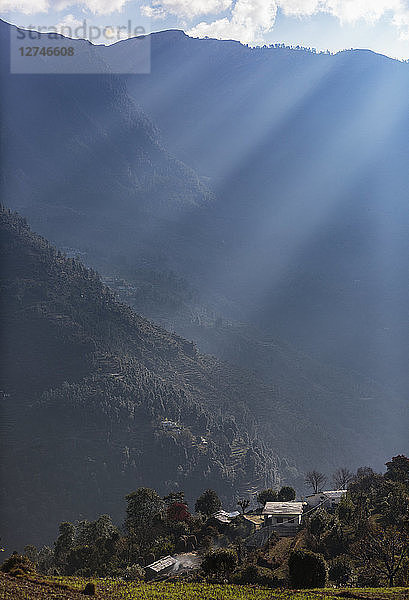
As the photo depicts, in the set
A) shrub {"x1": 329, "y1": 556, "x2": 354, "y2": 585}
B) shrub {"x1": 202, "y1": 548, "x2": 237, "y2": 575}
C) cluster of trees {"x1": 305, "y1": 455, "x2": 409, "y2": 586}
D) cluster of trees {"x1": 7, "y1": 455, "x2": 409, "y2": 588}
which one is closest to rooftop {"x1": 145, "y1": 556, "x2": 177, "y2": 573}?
cluster of trees {"x1": 7, "y1": 455, "x2": 409, "y2": 588}

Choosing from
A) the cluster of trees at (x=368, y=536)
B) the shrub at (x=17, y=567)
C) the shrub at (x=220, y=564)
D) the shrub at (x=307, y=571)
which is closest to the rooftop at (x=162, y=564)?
the shrub at (x=220, y=564)

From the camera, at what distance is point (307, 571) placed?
34.1m

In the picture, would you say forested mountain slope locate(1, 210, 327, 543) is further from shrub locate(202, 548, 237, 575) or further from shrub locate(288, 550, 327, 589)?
shrub locate(288, 550, 327, 589)

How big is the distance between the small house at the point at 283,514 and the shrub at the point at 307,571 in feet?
68.9

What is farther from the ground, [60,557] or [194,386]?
[194,386]

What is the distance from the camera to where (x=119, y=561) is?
5288 cm

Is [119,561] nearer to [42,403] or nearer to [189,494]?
[189,494]

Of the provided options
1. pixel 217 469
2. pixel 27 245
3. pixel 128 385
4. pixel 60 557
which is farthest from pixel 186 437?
pixel 27 245

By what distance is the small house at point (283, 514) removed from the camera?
185 feet

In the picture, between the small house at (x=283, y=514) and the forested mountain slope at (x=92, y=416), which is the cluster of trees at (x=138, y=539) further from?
the forested mountain slope at (x=92, y=416)

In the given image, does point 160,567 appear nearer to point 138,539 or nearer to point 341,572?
point 138,539

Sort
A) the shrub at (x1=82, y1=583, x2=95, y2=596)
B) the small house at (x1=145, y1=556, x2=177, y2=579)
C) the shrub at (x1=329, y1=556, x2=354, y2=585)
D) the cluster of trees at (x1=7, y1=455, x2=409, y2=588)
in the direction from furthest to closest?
the small house at (x1=145, y1=556, x2=177, y2=579) → the shrub at (x1=329, y1=556, x2=354, y2=585) → the cluster of trees at (x1=7, y1=455, x2=409, y2=588) → the shrub at (x1=82, y1=583, x2=95, y2=596)

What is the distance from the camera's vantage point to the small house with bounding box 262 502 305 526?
56.3 metres

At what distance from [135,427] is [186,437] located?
583 inches
